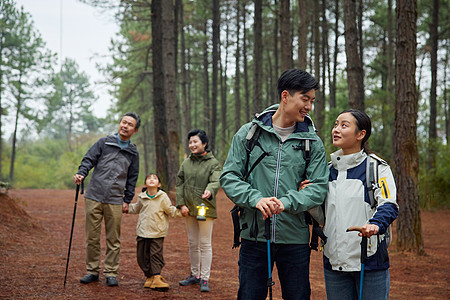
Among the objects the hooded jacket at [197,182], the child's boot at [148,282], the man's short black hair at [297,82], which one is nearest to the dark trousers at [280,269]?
the man's short black hair at [297,82]

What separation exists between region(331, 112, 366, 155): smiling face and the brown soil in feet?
10.2

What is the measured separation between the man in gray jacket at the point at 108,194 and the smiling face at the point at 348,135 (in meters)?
3.57

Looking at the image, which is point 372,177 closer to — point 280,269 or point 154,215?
point 280,269

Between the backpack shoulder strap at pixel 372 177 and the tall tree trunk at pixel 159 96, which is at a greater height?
the tall tree trunk at pixel 159 96

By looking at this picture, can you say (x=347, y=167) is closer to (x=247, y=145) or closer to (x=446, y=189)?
(x=247, y=145)

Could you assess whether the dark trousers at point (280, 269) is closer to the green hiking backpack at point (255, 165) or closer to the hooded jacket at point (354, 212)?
the green hiking backpack at point (255, 165)

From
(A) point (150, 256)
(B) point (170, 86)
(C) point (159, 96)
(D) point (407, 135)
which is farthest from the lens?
(B) point (170, 86)

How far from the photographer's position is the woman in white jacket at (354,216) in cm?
293

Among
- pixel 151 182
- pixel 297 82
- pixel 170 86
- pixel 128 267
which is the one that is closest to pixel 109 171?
pixel 151 182

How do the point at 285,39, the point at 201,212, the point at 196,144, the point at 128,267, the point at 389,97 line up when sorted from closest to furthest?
the point at 201,212
the point at 196,144
the point at 128,267
the point at 285,39
the point at 389,97

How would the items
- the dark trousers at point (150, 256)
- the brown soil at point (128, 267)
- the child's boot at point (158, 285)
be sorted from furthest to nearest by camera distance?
1. the dark trousers at point (150, 256)
2. the child's boot at point (158, 285)
3. the brown soil at point (128, 267)

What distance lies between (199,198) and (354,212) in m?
3.13

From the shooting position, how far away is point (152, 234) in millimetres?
5828

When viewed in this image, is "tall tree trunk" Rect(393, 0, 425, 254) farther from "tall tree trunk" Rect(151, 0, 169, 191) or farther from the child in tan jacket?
"tall tree trunk" Rect(151, 0, 169, 191)
